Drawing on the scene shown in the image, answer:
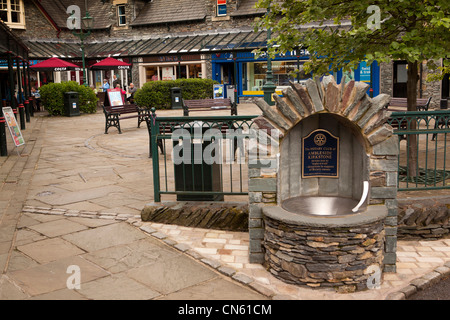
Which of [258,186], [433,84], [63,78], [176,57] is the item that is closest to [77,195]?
[258,186]

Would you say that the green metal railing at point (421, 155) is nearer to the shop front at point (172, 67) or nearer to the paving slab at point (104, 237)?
the paving slab at point (104, 237)

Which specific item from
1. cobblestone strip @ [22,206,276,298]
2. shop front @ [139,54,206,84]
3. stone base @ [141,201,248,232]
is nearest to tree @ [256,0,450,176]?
stone base @ [141,201,248,232]

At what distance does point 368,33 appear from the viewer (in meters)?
7.59

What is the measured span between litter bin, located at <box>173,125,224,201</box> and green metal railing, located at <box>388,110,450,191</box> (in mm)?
2440

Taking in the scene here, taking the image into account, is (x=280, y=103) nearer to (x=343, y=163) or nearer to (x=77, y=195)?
(x=343, y=163)

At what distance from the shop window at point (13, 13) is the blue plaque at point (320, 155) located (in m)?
28.6

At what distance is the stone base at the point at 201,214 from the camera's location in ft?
20.6

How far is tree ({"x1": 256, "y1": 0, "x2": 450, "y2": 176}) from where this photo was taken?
23.0ft

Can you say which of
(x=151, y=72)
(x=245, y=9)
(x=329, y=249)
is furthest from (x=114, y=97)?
(x=329, y=249)

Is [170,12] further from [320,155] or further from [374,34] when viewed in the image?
[320,155]

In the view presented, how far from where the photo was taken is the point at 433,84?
72.6 feet

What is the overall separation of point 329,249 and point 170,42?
26103 mm

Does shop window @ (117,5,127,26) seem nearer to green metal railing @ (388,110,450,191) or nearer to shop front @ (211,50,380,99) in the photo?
shop front @ (211,50,380,99)

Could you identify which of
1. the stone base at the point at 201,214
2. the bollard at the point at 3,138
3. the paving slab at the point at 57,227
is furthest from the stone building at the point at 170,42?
the paving slab at the point at 57,227
